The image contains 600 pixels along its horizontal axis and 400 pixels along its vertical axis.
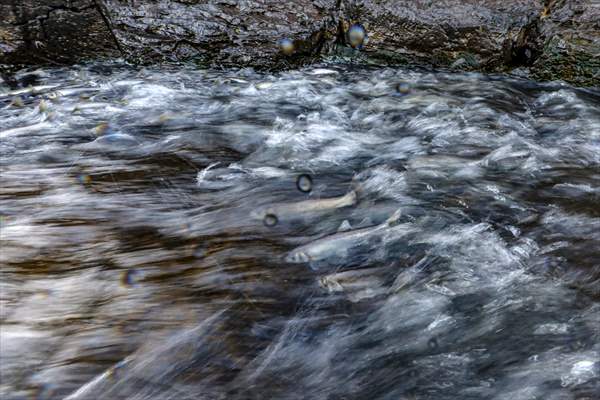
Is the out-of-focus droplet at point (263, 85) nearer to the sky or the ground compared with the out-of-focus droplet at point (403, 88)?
nearer to the sky

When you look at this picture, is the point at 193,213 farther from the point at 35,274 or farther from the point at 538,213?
the point at 538,213

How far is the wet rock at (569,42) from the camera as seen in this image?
183 inches

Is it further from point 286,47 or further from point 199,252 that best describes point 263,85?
point 199,252

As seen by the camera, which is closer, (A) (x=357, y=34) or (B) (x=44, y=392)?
(B) (x=44, y=392)

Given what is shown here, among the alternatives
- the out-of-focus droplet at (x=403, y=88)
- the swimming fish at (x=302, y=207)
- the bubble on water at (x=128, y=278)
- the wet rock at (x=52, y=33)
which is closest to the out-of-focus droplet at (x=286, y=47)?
the out-of-focus droplet at (x=403, y=88)

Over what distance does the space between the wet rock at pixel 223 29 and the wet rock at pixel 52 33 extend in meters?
0.17

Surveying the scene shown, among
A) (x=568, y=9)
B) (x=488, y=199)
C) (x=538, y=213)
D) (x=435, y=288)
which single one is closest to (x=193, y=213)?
(x=435, y=288)

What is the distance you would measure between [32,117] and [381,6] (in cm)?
314

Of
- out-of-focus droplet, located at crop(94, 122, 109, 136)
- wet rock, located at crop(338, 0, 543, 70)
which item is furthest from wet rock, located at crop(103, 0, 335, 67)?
out-of-focus droplet, located at crop(94, 122, 109, 136)

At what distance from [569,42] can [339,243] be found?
142 inches

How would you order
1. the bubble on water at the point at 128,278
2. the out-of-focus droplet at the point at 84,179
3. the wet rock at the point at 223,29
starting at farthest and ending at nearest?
the wet rock at the point at 223,29, the out-of-focus droplet at the point at 84,179, the bubble on water at the point at 128,278

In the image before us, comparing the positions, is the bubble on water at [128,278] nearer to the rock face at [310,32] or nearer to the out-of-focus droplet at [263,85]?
the out-of-focus droplet at [263,85]

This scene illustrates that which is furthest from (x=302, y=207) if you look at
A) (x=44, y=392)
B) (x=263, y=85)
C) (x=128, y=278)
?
(x=263, y=85)

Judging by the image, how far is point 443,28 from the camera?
4863 millimetres
